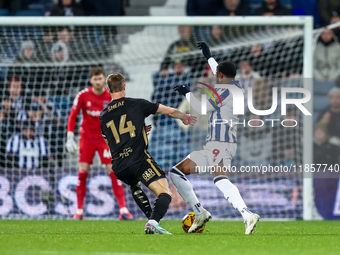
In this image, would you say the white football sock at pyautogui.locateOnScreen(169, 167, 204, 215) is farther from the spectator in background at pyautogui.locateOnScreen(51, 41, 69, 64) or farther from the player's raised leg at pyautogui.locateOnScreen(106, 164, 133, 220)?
the spectator in background at pyautogui.locateOnScreen(51, 41, 69, 64)

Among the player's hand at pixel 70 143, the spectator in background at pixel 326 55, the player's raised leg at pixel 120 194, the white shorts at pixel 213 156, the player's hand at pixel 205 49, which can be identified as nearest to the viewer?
the white shorts at pixel 213 156

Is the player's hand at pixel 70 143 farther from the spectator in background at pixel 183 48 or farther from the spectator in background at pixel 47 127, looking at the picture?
the spectator in background at pixel 183 48

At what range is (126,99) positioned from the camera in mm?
5836

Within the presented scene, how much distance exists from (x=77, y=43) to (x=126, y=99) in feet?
17.0

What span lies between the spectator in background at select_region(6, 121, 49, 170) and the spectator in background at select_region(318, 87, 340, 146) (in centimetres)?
508

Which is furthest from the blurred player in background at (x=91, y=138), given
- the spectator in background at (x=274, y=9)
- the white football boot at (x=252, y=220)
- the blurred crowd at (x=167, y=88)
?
the spectator in background at (x=274, y=9)

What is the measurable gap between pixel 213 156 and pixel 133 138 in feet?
2.95

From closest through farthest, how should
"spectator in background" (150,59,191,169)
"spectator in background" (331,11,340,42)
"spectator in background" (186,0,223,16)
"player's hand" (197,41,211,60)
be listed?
1. "player's hand" (197,41,211,60)
2. "spectator in background" (150,59,191,169)
3. "spectator in background" (331,11,340,42)
4. "spectator in background" (186,0,223,16)

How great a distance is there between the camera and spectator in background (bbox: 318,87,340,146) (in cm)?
1016

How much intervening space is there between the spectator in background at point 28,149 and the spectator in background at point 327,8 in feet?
21.7

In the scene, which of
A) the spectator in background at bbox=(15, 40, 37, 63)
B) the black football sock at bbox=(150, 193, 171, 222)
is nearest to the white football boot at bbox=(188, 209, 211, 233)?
the black football sock at bbox=(150, 193, 171, 222)

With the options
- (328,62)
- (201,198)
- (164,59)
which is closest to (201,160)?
(201,198)

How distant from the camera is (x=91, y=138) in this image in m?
8.75

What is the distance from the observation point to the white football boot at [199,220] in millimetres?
6043
